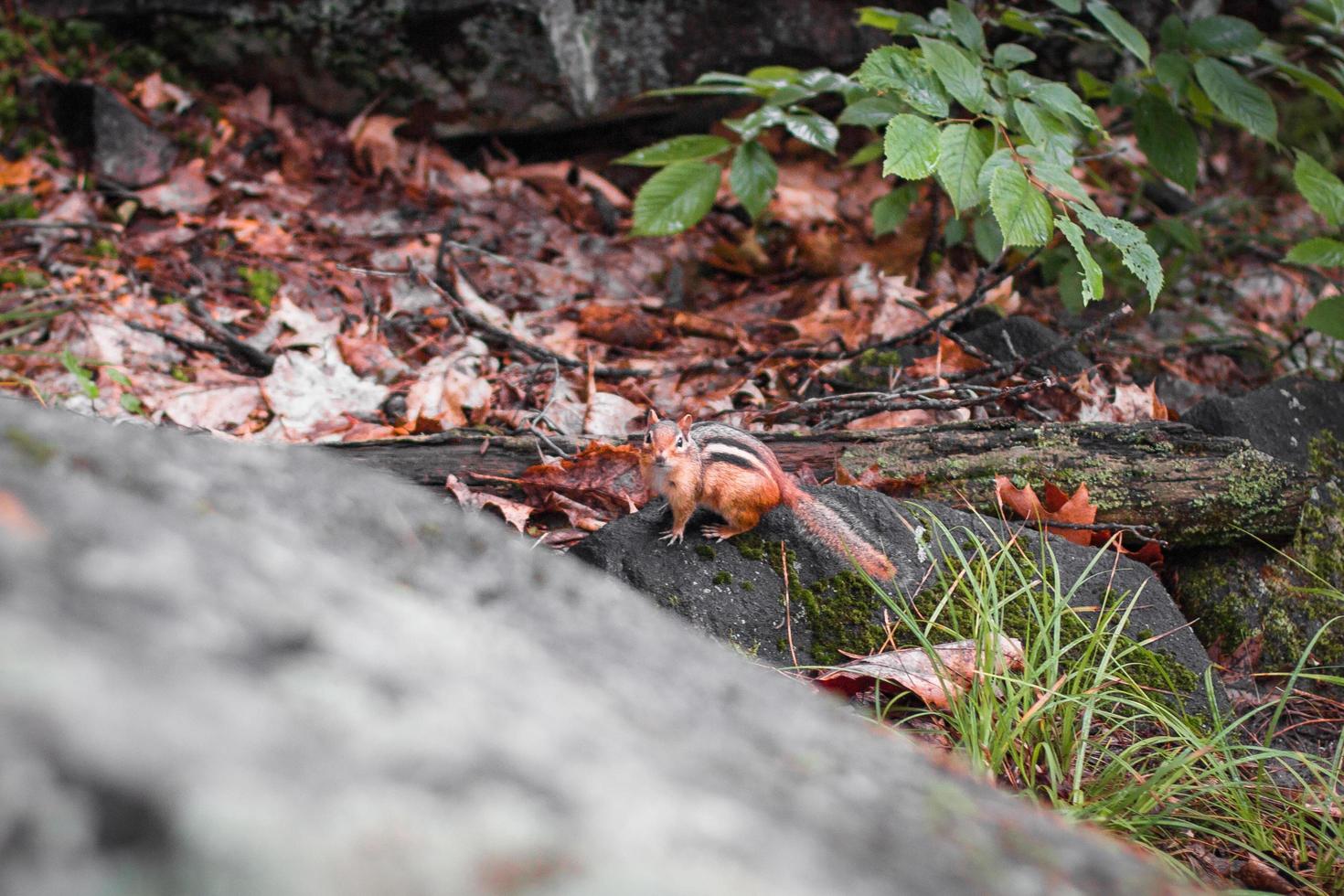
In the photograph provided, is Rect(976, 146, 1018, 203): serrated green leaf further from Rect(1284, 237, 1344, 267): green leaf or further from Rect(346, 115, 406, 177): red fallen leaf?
Rect(346, 115, 406, 177): red fallen leaf

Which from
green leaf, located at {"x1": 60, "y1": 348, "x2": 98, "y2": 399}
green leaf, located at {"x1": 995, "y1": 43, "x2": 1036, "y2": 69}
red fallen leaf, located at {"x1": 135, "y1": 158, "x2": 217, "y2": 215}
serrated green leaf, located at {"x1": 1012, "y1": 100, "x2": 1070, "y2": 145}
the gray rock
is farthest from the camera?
red fallen leaf, located at {"x1": 135, "y1": 158, "x2": 217, "y2": 215}

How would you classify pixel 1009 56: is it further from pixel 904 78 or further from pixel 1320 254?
pixel 1320 254

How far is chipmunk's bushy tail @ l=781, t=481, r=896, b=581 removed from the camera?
3145 mm

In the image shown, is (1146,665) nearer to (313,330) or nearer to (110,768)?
(110,768)

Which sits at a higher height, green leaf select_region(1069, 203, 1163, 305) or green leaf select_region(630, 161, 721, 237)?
green leaf select_region(1069, 203, 1163, 305)

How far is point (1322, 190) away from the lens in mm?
4012

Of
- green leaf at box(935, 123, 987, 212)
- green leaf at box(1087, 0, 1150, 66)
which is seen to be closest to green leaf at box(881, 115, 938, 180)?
green leaf at box(935, 123, 987, 212)

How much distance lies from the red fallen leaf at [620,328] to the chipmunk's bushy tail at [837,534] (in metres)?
2.49

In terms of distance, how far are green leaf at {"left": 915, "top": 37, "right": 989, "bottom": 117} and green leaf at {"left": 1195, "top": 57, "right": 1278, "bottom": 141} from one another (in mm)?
1404

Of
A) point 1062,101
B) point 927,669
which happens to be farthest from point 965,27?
point 927,669

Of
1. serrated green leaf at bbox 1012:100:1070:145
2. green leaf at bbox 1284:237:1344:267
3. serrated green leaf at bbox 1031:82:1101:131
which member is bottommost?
green leaf at bbox 1284:237:1344:267

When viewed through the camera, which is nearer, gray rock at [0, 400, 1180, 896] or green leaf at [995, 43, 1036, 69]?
gray rock at [0, 400, 1180, 896]

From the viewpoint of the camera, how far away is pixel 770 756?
1107 millimetres

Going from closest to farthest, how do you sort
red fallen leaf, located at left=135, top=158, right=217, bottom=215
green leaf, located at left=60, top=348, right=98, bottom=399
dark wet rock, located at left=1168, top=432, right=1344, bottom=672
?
1. dark wet rock, located at left=1168, top=432, right=1344, bottom=672
2. green leaf, located at left=60, top=348, right=98, bottom=399
3. red fallen leaf, located at left=135, top=158, right=217, bottom=215
